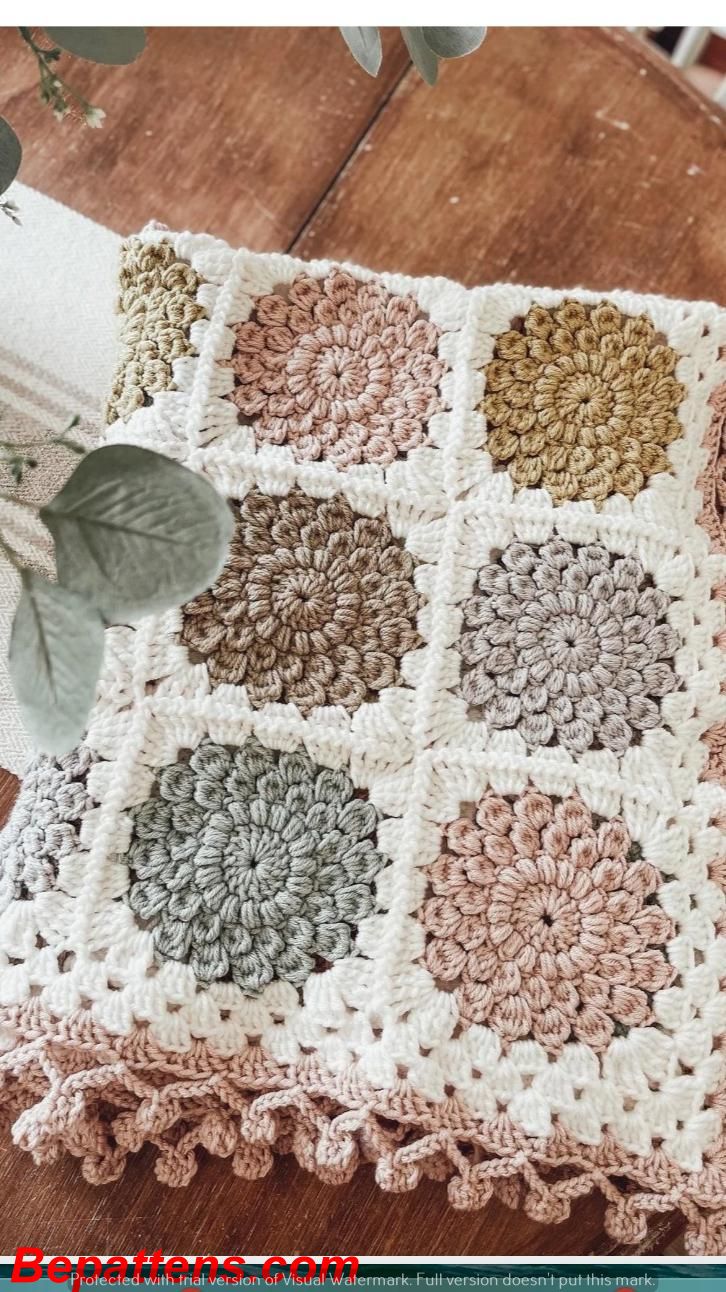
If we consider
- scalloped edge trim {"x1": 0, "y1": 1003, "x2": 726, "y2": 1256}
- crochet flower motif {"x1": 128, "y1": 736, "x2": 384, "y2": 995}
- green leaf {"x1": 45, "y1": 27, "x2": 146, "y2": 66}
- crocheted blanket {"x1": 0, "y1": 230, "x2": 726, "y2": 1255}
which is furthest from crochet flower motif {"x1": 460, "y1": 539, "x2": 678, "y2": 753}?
green leaf {"x1": 45, "y1": 27, "x2": 146, "y2": 66}

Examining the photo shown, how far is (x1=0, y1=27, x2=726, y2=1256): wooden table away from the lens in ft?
2.91

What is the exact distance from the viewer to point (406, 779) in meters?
0.66

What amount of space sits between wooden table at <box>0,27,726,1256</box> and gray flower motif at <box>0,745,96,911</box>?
0.48m

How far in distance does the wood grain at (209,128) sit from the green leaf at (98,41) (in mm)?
373

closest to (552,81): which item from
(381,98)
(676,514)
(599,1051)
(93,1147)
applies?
(381,98)

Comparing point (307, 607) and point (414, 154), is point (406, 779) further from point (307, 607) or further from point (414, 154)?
point (414, 154)

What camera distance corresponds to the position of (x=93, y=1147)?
63 centimetres

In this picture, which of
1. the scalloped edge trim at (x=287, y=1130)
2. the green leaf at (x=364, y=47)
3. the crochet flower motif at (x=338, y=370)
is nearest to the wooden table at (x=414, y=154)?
the crochet flower motif at (x=338, y=370)

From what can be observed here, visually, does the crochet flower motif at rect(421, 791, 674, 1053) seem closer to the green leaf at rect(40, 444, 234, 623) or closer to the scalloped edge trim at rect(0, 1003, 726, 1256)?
the scalloped edge trim at rect(0, 1003, 726, 1256)

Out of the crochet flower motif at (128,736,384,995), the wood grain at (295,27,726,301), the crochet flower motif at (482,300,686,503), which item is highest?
the wood grain at (295,27,726,301)

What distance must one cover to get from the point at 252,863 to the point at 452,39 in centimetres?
47

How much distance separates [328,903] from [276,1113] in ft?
0.41

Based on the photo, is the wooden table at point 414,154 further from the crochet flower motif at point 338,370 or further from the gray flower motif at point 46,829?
the gray flower motif at point 46,829

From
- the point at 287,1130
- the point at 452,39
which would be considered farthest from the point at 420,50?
the point at 287,1130
